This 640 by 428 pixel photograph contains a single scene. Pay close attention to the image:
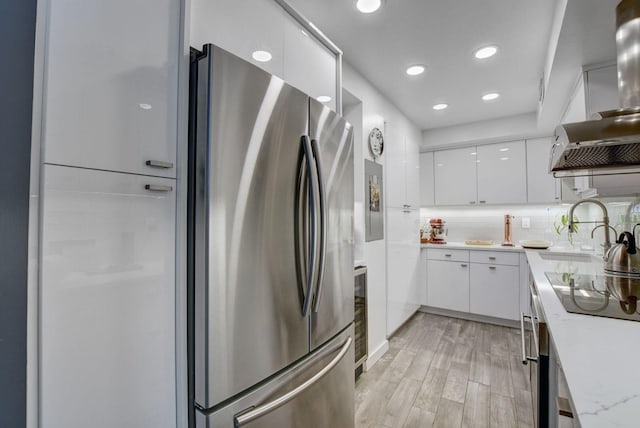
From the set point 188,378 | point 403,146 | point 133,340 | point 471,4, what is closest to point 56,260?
point 133,340

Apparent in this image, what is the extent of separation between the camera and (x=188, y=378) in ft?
2.83

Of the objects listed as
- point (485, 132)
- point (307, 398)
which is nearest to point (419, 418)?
point (307, 398)

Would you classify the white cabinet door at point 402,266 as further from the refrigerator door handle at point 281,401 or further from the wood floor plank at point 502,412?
the refrigerator door handle at point 281,401

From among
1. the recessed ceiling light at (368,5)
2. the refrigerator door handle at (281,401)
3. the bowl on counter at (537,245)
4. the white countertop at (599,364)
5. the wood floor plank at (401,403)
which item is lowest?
the wood floor plank at (401,403)

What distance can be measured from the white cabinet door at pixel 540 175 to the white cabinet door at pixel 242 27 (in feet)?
11.6

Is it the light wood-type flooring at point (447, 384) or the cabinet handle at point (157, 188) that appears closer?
the cabinet handle at point (157, 188)

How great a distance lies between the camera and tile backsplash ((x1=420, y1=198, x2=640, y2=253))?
3.25 m

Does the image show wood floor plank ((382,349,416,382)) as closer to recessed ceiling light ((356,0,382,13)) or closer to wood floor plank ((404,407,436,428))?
wood floor plank ((404,407,436,428))

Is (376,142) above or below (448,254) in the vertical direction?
above

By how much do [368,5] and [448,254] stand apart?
3054 millimetres

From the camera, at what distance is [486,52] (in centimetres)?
222

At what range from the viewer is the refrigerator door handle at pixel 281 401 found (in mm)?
889

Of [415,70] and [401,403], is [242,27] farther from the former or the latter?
[401,403]

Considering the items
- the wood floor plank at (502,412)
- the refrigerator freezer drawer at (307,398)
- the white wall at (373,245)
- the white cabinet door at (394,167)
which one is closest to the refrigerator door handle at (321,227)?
the refrigerator freezer drawer at (307,398)
